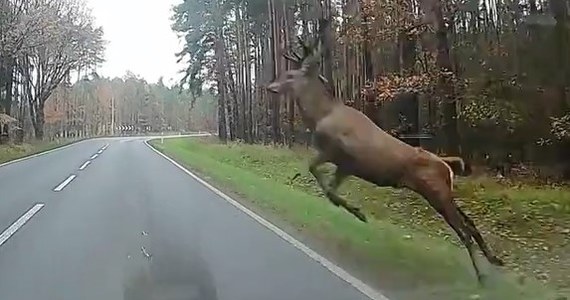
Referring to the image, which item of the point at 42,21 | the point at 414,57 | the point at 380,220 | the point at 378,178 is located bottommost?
the point at 380,220

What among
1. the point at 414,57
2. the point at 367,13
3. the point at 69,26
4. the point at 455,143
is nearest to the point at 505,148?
the point at 455,143

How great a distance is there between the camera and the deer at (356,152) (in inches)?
269

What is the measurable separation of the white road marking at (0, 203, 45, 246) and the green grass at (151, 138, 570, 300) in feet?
14.3

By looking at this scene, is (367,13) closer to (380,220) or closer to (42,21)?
(380,220)

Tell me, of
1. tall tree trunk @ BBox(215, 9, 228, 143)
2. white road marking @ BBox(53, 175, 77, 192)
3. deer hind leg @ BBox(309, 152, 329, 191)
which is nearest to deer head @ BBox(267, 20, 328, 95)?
deer hind leg @ BBox(309, 152, 329, 191)

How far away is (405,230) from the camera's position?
1247 cm

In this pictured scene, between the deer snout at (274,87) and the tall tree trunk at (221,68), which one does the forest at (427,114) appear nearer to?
the deer snout at (274,87)

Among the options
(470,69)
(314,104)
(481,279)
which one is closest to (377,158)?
(314,104)

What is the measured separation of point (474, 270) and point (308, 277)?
1.88 metres

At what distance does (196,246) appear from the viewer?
1027cm

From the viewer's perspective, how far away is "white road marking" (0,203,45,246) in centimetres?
1130

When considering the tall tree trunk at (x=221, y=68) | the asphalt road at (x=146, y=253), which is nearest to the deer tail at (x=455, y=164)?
the asphalt road at (x=146, y=253)

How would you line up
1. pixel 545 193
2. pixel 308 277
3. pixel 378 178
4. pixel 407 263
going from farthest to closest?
pixel 545 193 → pixel 407 263 → pixel 308 277 → pixel 378 178

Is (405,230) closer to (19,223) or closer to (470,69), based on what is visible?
(19,223)
